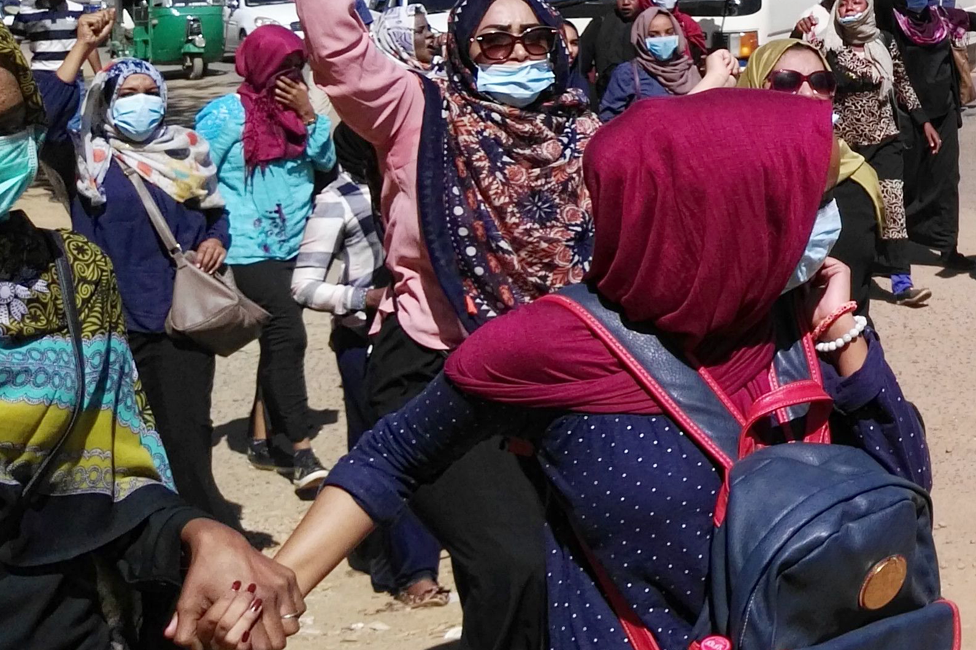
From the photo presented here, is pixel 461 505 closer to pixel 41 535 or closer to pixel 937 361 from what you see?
pixel 41 535

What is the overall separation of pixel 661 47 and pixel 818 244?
5.74 metres

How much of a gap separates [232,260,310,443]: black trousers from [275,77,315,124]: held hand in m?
0.59

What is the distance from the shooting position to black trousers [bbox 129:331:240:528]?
191 inches

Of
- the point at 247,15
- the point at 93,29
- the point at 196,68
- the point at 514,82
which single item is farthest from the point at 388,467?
the point at 196,68

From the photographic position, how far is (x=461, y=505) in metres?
3.26

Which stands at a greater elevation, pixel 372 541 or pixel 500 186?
pixel 500 186

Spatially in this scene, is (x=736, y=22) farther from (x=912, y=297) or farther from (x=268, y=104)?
(x=268, y=104)

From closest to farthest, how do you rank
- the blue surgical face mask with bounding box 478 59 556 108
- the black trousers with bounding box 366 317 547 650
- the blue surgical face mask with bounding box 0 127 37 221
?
the blue surgical face mask with bounding box 0 127 37 221 < the black trousers with bounding box 366 317 547 650 < the blue surgical face mask with bounding box 478 59 556 108

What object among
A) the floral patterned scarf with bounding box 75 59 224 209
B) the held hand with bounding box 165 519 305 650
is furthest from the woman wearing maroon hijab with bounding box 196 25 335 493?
the held hand with bounding box 165 519 305 650

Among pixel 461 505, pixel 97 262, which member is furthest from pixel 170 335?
pixel 97 262

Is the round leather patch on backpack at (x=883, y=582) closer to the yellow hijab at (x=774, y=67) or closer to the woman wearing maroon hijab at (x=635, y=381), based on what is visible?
the woman wearing maroon hijab at (x=635, y=381)

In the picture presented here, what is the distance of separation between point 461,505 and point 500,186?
0.72 meters

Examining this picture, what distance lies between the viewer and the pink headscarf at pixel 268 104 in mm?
5691

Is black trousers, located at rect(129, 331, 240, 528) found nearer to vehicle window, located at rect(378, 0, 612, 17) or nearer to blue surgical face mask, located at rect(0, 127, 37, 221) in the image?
blue surgical face mask, located at rect(0, 127, 37, 221)
